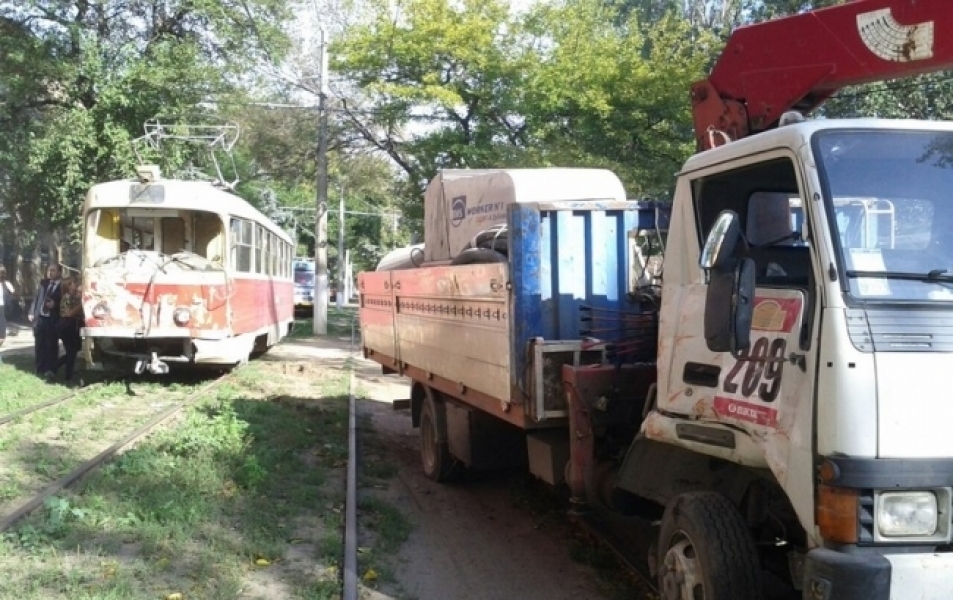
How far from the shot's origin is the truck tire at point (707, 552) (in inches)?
148

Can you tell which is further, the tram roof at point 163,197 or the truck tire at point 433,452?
the tram roof at point 163,197

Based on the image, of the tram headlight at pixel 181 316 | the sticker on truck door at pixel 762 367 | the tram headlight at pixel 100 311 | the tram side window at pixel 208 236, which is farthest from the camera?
the tram side window at pixel 208 236

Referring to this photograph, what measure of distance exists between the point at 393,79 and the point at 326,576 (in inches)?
738

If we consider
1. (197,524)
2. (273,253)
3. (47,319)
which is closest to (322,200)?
(273,253)

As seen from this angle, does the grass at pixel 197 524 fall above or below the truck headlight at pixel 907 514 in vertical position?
below

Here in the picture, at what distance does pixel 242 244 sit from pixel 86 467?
24.4 ft

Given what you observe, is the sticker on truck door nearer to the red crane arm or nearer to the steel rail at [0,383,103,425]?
the red crane arm

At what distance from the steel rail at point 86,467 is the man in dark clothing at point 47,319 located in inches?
116

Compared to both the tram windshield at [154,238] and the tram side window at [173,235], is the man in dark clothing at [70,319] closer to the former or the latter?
the tram windshield at [154,238]

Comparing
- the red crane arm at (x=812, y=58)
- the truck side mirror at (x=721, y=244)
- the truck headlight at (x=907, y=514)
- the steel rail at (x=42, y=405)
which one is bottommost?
the steel rail at (x=42, y=405)

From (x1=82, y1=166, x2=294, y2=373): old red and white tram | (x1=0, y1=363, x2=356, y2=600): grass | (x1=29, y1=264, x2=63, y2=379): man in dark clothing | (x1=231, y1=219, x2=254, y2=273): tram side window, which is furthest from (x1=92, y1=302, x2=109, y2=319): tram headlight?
(x1=0, y1=363, x2=356, y2=600): grass

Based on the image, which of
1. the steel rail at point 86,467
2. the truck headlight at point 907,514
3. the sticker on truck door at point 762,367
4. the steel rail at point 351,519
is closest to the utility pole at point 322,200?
the steel rail at point 86,467

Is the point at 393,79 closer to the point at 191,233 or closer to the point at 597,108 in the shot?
the point at 597,108

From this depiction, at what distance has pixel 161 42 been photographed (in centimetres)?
2017
